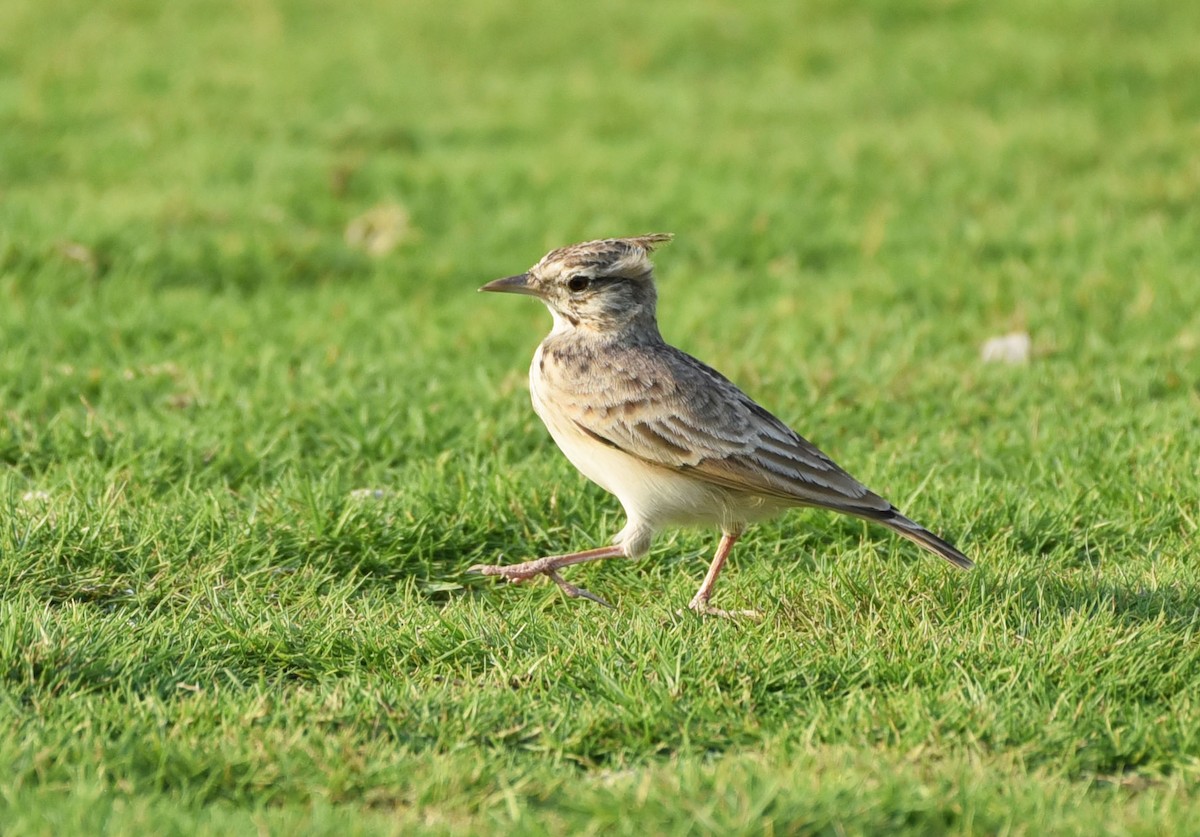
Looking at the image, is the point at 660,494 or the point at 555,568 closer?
the point at 660,494

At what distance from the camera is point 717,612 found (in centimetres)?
510

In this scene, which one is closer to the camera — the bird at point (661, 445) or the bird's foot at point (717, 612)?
the bird's foot at point (717, 612)

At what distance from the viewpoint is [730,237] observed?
984 cm

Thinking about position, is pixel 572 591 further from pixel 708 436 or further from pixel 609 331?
pixel 609 331

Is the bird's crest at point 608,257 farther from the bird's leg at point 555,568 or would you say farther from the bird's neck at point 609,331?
the bird's leg at point 555,568

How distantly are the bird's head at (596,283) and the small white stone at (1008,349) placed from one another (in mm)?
2779

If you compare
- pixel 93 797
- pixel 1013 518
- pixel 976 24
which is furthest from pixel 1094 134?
pixel 93 797

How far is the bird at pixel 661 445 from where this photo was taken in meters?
5.14

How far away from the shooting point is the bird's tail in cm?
495

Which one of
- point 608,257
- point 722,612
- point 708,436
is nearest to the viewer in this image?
point 722,612

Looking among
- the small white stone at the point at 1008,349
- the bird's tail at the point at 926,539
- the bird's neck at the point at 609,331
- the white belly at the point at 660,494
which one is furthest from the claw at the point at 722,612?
the small white stone at the point at 1008,349

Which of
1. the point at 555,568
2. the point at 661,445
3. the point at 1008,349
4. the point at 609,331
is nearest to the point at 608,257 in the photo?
the point at 609,331

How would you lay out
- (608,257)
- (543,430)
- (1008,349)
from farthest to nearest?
1. (1008,349)
2. (543,430)
3. (608,257)

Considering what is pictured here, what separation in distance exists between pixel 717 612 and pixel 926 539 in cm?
73
